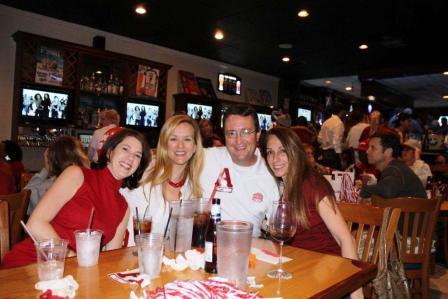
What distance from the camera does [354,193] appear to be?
3549mm

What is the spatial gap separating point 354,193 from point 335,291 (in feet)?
7.97

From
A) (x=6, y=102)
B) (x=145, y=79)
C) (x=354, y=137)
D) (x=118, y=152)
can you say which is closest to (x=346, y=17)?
(x=354, y=137)

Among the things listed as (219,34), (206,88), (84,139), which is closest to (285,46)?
(219,34)

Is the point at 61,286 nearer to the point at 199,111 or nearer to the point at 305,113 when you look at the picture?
the point at 199,111

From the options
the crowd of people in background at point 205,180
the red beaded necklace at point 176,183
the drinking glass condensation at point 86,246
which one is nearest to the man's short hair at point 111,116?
the crowd of people in background at point 205,180

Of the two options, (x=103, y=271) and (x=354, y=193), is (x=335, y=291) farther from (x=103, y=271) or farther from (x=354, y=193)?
(x=354, y=193)

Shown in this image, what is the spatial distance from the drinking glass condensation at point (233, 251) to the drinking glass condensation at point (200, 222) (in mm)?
268

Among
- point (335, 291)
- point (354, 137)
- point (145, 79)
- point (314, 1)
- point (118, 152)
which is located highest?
point (314, 1)

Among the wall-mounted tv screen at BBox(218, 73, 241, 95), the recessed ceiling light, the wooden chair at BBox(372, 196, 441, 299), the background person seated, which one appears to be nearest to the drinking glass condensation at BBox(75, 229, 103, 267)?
the wooden chair at BBox(372, 196, 441, 299)

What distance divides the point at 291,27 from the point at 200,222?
193 inches

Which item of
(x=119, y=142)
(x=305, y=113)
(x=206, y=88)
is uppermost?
(x=206, y=88)

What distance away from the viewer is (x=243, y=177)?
7.71ft

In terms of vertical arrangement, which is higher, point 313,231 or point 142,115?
point 142,115

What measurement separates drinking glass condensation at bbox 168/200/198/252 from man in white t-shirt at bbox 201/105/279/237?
2.31 feet
